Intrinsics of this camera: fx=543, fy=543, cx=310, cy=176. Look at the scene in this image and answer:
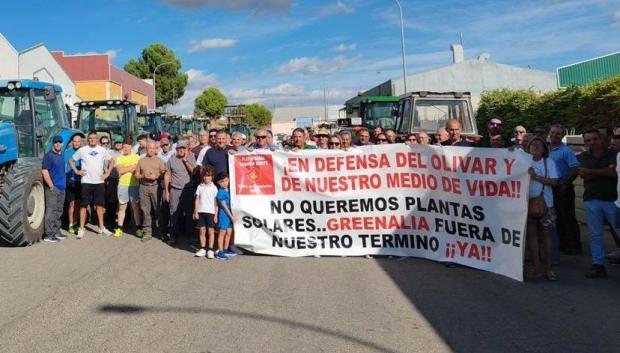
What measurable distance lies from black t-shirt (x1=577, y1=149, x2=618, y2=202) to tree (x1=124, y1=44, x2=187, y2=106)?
66635mm

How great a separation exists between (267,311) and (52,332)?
1.97 meters

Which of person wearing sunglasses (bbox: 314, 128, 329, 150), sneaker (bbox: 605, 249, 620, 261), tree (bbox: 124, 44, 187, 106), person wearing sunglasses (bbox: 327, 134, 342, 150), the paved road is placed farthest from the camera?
tree (bbox: 124, 44, 187, 106)

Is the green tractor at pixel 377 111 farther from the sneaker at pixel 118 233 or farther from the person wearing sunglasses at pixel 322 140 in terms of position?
the sneaker at pixel 118 233

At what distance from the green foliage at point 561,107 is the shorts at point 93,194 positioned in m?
13.2

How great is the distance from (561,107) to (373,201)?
53.0ft

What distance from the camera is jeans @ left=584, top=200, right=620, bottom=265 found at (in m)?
6.77

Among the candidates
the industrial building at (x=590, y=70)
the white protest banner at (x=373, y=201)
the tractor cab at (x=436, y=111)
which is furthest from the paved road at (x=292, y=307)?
the industrial building at (x=590, y=70)

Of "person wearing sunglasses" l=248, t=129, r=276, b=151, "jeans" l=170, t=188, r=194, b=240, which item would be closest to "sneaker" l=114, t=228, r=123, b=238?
"jeans" l=170, t=188, r=194, b=240

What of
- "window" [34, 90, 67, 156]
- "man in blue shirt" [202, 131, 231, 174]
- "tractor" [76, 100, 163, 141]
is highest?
"tractor" [76, 100, 163, 141]

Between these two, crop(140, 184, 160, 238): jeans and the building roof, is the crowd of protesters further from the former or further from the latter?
the building roof

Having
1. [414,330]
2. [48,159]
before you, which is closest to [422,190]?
[414,330]

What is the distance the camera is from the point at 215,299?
19.3 feet

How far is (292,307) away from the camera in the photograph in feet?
18.4

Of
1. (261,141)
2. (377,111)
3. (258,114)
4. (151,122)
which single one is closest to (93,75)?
(151,122)
